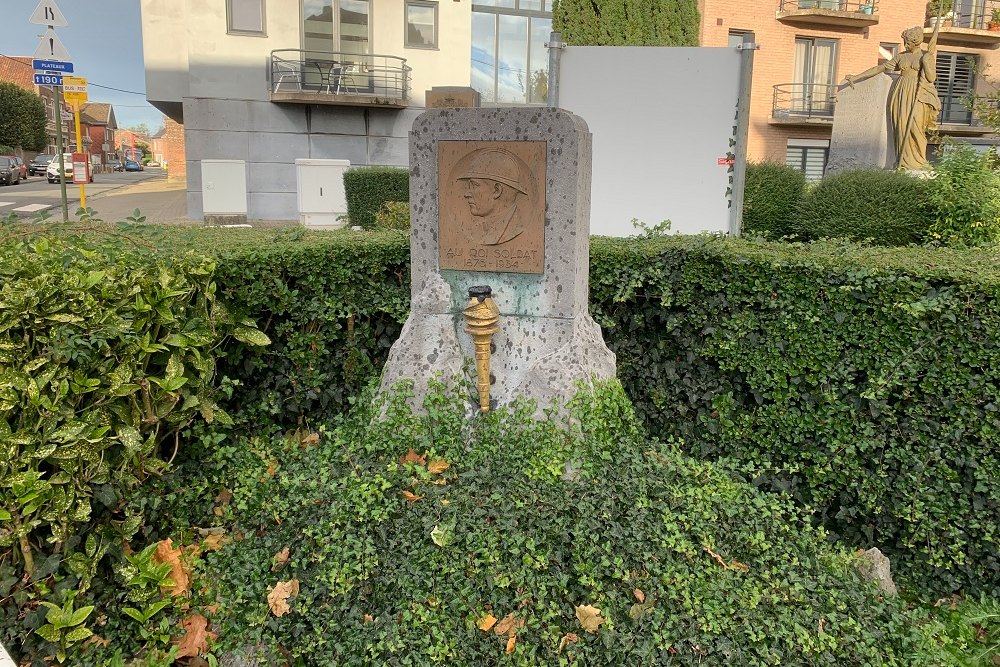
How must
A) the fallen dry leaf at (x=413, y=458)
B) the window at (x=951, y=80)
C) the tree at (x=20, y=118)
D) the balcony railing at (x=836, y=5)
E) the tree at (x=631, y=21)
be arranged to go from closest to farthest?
the fallen dry leaf at (x=413, y=458), the tree at (x=631, y=21), the balcony railing at (x=836, y=5), the window at (x=951, y=80), the tree at (x=20, y=118)

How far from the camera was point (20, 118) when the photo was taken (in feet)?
163

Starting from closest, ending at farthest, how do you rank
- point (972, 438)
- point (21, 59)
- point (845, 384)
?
point (972, 438) → point (845, 384) → point (21, 59)

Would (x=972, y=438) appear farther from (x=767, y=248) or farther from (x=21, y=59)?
(x=21, y=59)

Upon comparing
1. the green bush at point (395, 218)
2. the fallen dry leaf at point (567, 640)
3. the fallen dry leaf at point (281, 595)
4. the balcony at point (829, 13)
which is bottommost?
the fallen dry leaf at point (567, 640)

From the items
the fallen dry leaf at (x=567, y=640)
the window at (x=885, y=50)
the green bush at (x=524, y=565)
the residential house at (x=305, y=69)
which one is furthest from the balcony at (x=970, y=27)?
the fallen dry leaf at (x=567, y=640)

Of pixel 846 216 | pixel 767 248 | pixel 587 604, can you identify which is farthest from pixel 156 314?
pixel 846 216

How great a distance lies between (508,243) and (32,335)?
2.59m

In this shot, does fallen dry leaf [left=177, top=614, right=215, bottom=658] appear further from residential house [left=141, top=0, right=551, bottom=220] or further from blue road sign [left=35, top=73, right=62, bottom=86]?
residential house [left=141, top=0, right=551, bottom=220]

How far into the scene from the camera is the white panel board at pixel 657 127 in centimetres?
752

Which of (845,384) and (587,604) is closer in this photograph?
(587,604)

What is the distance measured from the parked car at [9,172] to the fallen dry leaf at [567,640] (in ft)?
137

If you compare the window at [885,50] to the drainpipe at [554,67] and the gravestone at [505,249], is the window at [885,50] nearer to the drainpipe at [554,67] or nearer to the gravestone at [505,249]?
the drainpipe at [554,67]

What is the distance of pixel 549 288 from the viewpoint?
455cm

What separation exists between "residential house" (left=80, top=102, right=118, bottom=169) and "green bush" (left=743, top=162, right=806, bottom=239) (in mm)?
75657
